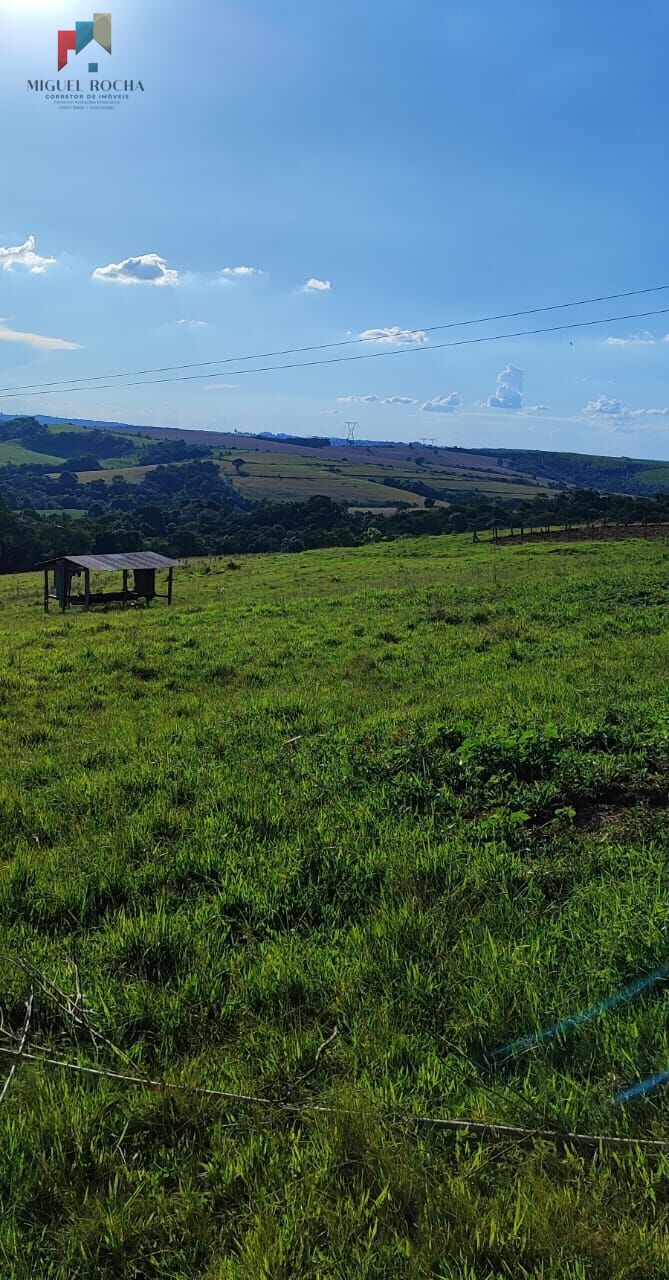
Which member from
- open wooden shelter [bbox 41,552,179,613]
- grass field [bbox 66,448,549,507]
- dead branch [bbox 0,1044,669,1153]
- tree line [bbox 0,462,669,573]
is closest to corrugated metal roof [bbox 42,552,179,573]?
open wooden shelter [bbox 41,552,179,613]

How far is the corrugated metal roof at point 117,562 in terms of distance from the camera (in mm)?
28325

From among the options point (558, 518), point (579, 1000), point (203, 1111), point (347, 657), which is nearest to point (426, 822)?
point (579, 1000)

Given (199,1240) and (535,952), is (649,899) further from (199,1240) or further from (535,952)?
(199,1240)

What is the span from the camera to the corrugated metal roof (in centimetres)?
2833

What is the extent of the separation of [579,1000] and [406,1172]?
1251mm

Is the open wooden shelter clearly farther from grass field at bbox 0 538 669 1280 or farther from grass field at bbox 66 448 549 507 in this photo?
grass field at bbox 66 448 549 507

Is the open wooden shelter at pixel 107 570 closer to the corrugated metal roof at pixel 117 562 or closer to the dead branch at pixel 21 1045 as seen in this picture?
the corrugated metal roof at pixel 117 562

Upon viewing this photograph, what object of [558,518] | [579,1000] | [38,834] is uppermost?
[558,518]

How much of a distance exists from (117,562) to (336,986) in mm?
27931

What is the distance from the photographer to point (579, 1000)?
3305mm

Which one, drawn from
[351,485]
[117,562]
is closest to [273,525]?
[351,485]

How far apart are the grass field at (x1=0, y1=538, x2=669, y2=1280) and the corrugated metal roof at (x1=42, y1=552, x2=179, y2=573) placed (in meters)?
20.7

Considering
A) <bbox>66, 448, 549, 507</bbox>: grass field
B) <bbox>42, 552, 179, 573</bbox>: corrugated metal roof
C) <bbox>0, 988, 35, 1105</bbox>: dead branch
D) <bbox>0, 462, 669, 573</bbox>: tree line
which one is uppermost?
<bbox>66, 448, 549, 507</bbox>: grass field

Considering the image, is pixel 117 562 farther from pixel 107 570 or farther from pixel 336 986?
pixel 336 986
